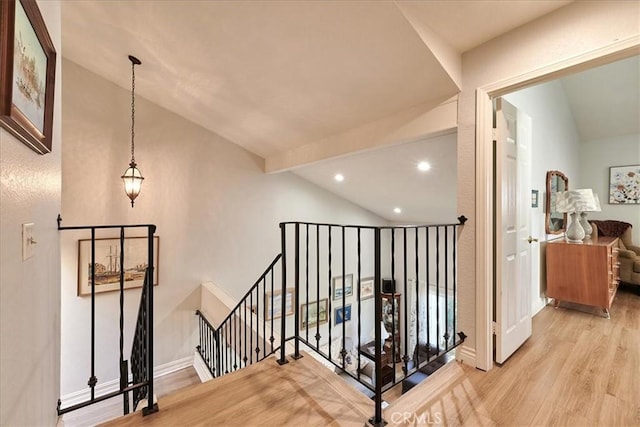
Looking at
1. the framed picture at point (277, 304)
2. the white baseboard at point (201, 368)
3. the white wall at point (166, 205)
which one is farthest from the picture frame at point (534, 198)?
the white baseboard at point (201, 368)

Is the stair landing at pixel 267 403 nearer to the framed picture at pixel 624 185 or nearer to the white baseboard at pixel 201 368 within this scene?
the white baseboard at pixel 201 368

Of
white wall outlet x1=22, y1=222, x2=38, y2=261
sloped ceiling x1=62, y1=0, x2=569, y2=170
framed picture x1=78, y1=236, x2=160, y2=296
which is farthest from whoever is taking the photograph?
framed picture x1=78, y1=236, x2=160, y2=296

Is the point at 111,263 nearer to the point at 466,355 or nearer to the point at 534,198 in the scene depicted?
the point at 466,355

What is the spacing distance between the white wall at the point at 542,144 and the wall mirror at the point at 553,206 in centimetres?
8

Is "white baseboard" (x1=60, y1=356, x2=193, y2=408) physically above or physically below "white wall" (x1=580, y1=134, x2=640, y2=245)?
below

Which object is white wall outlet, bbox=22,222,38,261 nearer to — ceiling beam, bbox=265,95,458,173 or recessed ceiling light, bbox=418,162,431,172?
ceiling beam, bbox=265,95,458,173

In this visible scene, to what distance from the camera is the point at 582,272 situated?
3.09 m

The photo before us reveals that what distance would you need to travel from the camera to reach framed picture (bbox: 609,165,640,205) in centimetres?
420

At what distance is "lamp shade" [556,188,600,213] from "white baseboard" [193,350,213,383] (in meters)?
4.95

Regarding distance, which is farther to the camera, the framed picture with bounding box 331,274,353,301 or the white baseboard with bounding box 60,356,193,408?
the framed picture with bounding box 331,274,353,301

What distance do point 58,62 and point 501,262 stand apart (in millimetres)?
3129

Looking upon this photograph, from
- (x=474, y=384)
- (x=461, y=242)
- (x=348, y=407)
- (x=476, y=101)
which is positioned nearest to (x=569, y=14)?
(x=476, y=101)

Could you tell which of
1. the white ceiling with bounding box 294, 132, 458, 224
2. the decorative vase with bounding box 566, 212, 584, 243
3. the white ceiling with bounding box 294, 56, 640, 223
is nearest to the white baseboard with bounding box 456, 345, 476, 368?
the white ceiling with bounding box 294, 132, 458, 224

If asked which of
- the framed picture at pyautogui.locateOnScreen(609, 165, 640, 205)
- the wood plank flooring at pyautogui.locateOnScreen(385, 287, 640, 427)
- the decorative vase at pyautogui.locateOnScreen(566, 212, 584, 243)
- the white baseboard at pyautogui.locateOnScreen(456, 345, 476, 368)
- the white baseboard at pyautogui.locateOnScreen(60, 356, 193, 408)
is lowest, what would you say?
the white baseboard at pyautogui.locateOnScreen(60, 356, 193, 408)
